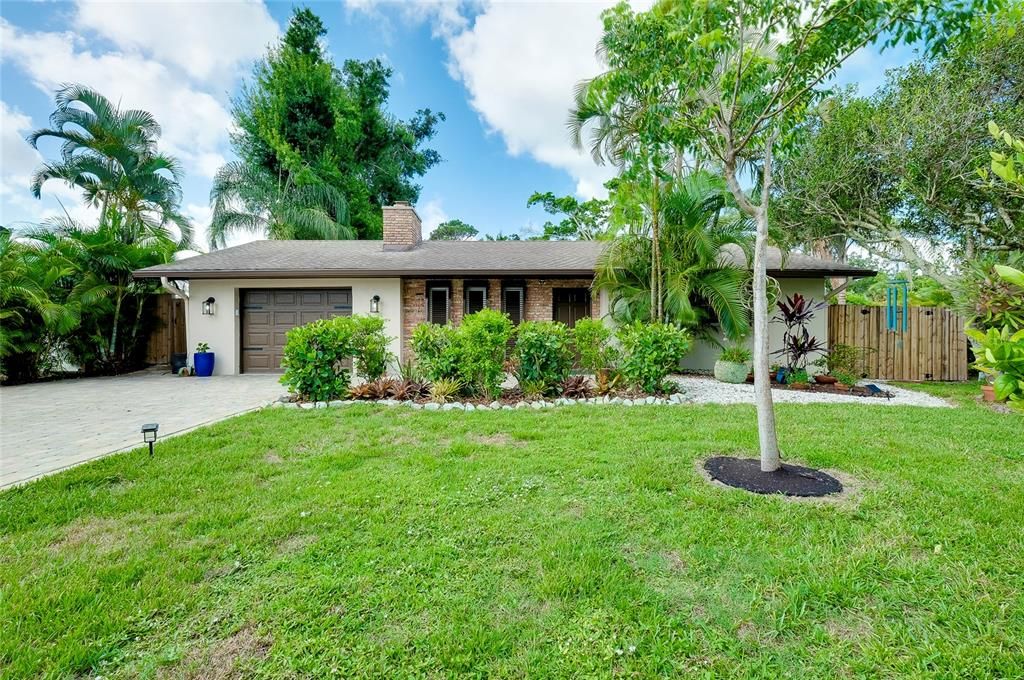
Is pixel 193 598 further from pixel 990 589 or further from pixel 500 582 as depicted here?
pixel 990 589

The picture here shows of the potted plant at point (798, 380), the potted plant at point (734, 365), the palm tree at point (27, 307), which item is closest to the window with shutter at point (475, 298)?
the potted plant at point (734, 365)

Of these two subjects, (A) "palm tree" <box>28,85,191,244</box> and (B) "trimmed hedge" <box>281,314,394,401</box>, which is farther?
(A) "palm tree" <box>28,85,191,244</box>

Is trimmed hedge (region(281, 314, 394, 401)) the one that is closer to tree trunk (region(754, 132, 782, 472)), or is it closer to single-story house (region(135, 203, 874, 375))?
single-story house (region(135, 203, 874, 375))

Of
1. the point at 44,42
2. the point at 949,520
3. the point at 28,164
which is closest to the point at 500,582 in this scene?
the point at 949,520

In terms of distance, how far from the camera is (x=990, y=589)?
1.93 m

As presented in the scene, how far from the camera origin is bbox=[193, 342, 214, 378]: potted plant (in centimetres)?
920

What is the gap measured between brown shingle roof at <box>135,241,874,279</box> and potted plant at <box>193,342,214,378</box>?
1.54 m

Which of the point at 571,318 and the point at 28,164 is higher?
the point at 28,164

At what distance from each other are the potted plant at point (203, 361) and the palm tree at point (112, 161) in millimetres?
4820

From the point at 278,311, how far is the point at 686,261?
8680 mm

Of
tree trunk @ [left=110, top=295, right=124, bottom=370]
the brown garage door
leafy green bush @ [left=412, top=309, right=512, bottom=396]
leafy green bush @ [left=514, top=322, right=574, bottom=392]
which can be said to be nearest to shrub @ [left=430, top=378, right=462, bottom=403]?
leafy green bush @ [left=412, top=309, right=512, bottom=396]

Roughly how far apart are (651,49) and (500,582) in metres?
3.64

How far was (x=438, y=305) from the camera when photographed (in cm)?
989

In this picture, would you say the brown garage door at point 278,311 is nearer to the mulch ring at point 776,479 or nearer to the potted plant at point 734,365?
the potted plant at point 734,365
